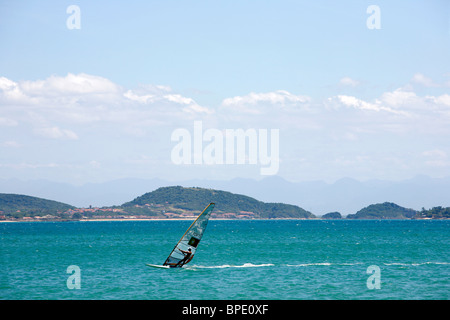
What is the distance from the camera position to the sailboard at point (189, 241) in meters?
47.4

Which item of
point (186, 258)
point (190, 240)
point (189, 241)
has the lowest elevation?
point (186, 258)

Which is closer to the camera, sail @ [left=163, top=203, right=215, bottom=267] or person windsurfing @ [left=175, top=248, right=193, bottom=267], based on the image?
sail @ [left=163, top=203, right=215, bottom=267]

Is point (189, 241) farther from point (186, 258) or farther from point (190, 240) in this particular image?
point (186, 258)

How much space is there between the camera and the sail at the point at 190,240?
47406 mm

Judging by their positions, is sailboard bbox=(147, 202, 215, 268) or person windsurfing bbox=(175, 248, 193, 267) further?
person windsurfing bbox=(175, 248, 193, 267)

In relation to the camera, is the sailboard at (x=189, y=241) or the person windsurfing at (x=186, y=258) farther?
the person windsurfing at (x=186, y=258)

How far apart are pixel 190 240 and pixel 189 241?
0.64ft

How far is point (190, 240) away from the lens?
1917 inches

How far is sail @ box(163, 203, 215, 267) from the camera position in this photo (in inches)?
1866

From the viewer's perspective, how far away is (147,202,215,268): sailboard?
1868 inches

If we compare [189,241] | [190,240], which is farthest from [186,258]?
Result: [190,240]
